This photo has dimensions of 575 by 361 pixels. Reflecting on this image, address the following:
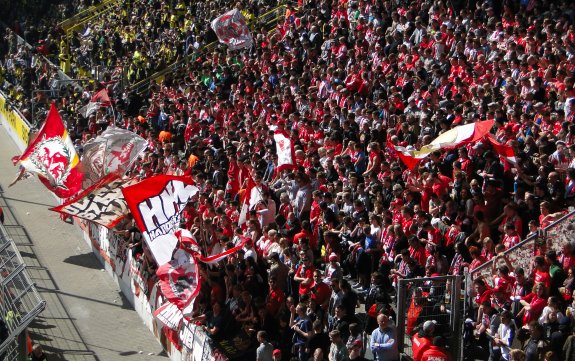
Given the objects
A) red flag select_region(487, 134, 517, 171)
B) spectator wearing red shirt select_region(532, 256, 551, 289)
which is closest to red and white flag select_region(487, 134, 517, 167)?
red flag select_region(487, 134, 517, 171)

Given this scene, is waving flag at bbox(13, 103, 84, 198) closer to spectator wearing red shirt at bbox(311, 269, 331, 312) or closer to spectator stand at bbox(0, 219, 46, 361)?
spectator stand at bbox(0, 219, 46, 361)

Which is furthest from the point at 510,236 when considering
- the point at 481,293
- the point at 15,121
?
the point at 15,121

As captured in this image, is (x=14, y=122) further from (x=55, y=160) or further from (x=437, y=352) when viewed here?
(x=437, y=352)

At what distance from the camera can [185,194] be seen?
A: 61.0 feet

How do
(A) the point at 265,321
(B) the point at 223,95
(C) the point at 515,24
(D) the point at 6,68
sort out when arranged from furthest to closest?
(D) the point at 6,68, (B) the point at 223,95, (C) the point at 515,24, (A) the point at 265,321

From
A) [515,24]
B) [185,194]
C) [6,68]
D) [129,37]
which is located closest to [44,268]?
[185,194]

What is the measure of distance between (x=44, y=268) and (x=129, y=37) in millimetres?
17271

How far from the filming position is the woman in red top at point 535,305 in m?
14.5

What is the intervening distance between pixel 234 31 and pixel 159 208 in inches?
507

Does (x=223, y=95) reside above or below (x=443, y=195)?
below

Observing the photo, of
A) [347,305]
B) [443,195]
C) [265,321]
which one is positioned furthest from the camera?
[443,195]

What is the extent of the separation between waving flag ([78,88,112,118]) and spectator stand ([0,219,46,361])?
11.9 meters

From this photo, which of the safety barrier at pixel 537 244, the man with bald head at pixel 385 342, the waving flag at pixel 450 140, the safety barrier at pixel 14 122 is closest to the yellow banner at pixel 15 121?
the safety barrier at pixel 14 122

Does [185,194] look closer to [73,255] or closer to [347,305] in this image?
[347,305]
